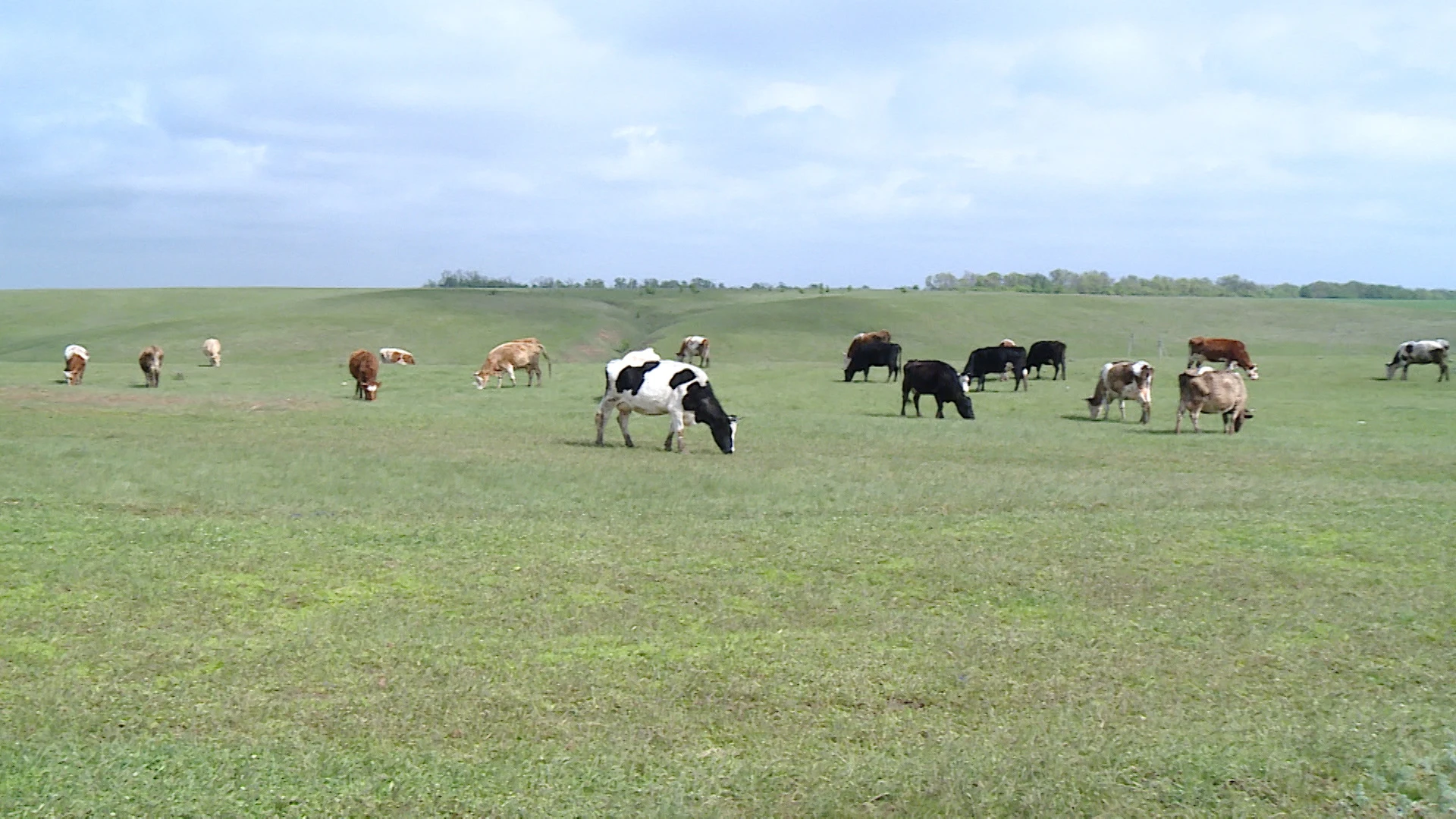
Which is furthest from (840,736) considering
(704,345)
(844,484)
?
(704,345)

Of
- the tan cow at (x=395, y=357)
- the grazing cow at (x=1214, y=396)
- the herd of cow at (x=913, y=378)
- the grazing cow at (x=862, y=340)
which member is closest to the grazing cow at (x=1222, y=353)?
the herd of cow at (x=913, y=378)

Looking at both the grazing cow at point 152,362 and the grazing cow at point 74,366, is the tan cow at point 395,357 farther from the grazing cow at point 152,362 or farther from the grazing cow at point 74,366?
the grazing cow at point 152,362

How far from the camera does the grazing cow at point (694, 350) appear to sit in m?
53.4

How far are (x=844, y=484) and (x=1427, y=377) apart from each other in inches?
1292

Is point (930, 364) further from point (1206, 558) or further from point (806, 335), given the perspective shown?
point (806, 335)

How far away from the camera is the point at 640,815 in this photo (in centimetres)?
584

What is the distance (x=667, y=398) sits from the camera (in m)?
21.1

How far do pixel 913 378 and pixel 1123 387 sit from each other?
493cm

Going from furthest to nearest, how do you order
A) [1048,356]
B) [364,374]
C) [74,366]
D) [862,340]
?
1. [862,340]
2. [1048,356]
3. [74,366]
4. [364,374]

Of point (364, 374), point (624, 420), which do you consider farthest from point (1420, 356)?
point (364, 374)

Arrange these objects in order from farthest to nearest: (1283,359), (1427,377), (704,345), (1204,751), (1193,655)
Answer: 1. (704,345)
2. (1283,359)
3. (1427,377)
4. (1193,655)
5. (1204,751)

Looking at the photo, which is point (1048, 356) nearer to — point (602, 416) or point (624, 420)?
point (624, 420)

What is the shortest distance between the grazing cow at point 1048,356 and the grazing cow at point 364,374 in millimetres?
22191

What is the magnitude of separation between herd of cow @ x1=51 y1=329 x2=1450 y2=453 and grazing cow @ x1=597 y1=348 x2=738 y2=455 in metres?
0.01
